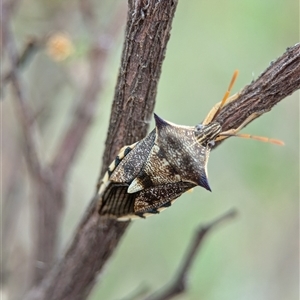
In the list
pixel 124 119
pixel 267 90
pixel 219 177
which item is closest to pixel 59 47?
pixel 124 119

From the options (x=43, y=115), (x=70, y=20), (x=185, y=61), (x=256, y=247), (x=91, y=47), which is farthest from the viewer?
(x=185, y=61)

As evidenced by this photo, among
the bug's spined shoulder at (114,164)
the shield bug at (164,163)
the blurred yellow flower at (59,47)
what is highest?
the blurred yellow flower at (59,47)

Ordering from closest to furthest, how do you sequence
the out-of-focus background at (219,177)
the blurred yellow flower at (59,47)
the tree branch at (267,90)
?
the tree branch at (267,90), the blurred yellow flower at (59,47), the out-of-focus background at (219,177)

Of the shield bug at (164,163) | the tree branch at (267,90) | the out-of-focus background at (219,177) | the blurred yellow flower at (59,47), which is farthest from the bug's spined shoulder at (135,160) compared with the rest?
the out-of-focus background at (219,177)

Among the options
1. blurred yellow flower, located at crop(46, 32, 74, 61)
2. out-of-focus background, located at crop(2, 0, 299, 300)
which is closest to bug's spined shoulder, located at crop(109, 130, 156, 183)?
blurred yellow flower, located at crop(46, 32, 74, 61)

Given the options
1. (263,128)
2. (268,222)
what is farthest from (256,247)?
(263,128)

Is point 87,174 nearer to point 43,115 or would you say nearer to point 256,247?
point 43,115

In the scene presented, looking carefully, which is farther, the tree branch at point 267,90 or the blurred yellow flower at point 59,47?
the blurred yellow flower at point 59,47

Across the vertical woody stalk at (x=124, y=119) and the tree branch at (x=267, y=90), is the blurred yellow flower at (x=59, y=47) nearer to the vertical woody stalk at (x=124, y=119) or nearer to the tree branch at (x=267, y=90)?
the vertical woody stalk at (x=124, y=119)
